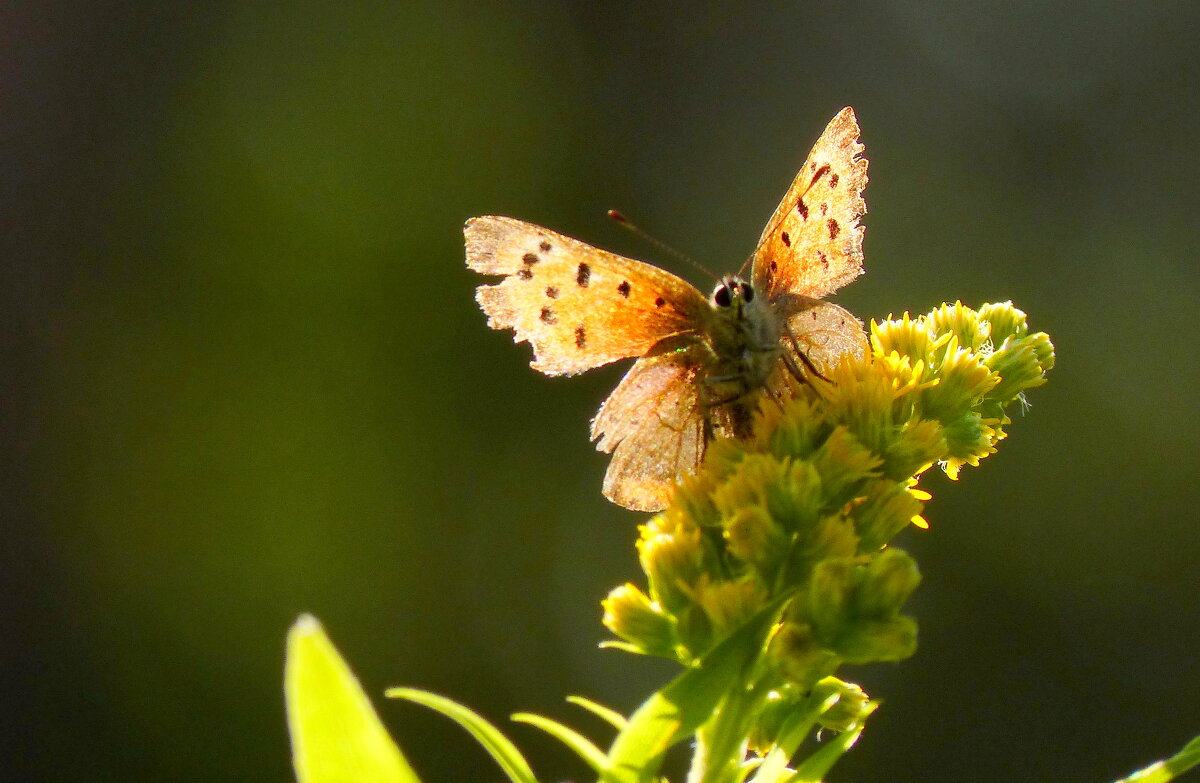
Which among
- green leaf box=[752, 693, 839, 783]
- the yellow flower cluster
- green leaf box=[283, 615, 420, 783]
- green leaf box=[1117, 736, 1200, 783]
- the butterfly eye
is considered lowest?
green leaf box=[752, 693, 839, 783]

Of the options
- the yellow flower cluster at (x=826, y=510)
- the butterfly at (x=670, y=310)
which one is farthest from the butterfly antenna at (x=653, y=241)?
the yellow flower cluster at (x=826, y=510)

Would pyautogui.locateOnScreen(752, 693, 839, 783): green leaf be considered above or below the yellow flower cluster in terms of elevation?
below

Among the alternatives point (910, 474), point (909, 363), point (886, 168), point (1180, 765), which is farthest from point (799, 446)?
point (886, 168)

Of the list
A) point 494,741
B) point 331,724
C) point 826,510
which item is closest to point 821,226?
point 826,510

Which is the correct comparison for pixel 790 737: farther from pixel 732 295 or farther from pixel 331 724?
pixel 732 295

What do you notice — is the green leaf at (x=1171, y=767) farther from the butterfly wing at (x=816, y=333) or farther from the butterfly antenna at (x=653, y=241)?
the butterfly antenna at (x=653, y=241)

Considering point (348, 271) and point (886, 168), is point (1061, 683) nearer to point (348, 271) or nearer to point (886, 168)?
point (886, 168)

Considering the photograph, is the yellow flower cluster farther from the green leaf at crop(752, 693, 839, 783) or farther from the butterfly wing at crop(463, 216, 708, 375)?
the butterfly wing at crop(463, 216, 708, 375)

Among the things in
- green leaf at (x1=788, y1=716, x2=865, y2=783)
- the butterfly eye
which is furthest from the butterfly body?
green leaf at (x1=788, y1=716, x2=865, y2=783)
